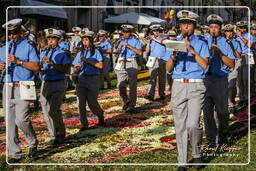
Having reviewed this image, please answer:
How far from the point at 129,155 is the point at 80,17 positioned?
23457 millimetres

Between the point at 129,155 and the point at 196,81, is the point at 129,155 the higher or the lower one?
the lower one

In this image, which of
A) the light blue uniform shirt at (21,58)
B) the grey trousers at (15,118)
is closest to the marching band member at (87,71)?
the light blue uniform shirt at (21,58)

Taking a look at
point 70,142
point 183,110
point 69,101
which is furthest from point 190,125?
point 69,101

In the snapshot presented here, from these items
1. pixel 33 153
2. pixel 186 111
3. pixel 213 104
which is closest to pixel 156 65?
pixel 213 104

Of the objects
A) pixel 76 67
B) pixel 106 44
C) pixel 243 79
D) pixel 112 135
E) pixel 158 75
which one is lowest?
pixel 112 135

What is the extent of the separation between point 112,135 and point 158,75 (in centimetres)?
624

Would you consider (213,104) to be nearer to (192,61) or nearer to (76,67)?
(192,61)

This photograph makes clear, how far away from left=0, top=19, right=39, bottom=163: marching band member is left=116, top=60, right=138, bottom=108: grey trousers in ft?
17.7

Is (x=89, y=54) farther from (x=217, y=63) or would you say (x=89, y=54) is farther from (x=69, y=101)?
(x=69, y=101)

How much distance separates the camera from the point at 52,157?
8062 mm

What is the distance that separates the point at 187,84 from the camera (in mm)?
6871

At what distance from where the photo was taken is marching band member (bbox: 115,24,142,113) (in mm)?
13039

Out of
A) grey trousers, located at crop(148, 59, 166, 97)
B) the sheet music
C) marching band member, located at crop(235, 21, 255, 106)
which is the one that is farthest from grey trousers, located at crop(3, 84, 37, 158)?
grey trousers, located at crop(148, 59, 166, 97)

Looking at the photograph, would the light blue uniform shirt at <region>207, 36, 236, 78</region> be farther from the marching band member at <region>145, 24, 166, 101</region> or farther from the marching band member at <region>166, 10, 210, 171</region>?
the marching band member at <region>145, 24, 166, 101</region>
